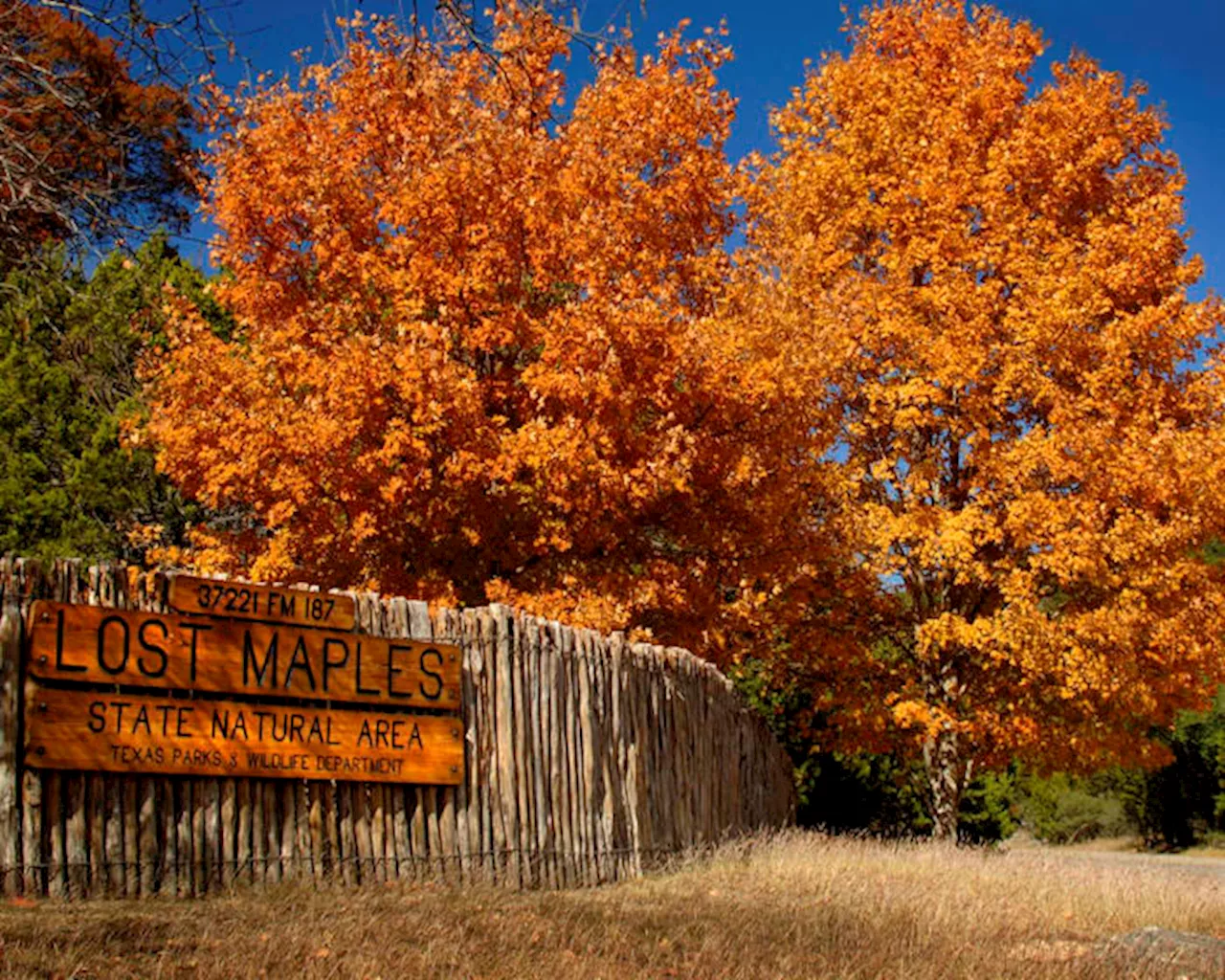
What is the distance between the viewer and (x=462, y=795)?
30.5 feet

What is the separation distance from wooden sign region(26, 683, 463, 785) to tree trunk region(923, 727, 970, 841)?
9.61m

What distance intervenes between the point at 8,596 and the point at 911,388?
10.8 metres

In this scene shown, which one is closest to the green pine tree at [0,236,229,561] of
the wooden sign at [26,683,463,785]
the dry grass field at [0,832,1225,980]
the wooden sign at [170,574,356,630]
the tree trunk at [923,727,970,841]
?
the wooden sign at [170,574,356,630]

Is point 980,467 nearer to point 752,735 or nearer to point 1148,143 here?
point 752,735

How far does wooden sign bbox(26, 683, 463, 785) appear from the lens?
743cm

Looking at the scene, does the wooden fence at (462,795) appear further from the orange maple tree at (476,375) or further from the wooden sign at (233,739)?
the orange maple tree at (476,375)

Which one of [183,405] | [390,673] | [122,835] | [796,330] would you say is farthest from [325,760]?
[796,330]

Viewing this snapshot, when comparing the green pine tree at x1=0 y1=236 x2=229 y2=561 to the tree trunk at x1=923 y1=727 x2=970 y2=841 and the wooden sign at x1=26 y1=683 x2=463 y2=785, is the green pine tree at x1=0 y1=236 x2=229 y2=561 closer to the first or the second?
the wooden sign at x1=26 y1=683 x2=463 y2=785

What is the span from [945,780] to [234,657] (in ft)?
37.9

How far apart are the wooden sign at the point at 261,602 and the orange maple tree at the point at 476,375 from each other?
3859 mm

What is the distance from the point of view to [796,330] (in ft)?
49.1

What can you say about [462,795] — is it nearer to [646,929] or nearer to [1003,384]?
[646,929]

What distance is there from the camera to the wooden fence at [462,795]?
24.2 ft

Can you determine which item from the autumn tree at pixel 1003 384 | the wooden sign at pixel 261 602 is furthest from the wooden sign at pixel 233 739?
the autumn tree at pixel 1003 384
